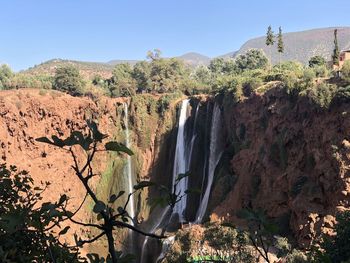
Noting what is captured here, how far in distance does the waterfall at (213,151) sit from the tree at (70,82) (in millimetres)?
22105

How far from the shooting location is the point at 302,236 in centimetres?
2197

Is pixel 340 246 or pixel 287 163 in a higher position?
pixel 287 163

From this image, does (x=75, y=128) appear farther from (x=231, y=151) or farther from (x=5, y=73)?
(x=5, y=73)

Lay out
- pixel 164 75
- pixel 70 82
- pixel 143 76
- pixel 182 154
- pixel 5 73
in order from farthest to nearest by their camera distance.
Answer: pixel 5 73 < pixel 143 76 < pixel 164 75 < pixel 70 82 < pixel 182 154

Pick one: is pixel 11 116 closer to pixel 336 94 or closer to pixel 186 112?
pixel 186 112

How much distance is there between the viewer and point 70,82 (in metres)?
50.8

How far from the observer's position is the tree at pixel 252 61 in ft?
228

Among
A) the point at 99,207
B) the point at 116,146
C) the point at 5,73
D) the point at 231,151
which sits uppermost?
the point at 5,73

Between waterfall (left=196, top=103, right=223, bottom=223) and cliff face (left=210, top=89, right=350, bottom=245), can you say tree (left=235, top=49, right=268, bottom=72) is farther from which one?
cliff face (left=210, top=89, right=350, bottom=245)

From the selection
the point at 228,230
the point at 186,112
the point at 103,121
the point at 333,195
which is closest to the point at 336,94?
the point at 333,195

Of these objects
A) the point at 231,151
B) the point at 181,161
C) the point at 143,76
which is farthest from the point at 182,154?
the point at 143,76

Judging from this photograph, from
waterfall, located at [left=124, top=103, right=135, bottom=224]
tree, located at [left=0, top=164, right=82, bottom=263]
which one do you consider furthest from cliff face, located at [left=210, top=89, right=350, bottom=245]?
tree, located at [left=0, top=164, right=82, bottom=263]

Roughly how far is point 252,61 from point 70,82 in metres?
34.9

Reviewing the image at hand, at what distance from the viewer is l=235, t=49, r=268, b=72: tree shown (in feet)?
228
